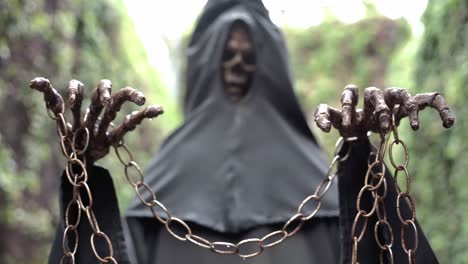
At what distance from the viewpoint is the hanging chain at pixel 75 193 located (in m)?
1.46

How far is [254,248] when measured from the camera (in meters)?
2.11

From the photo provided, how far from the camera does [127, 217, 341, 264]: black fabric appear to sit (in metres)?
2.08

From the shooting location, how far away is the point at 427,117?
304 centimetres

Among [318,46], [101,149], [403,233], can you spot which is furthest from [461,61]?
[318,46]

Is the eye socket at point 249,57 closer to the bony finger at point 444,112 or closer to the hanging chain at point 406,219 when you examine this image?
the hanging chain at point 406,219

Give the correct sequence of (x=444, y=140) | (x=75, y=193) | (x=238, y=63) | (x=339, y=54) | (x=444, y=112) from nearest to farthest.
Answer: (x=444, y=112) → (x=75, y=193) → (x=238, y=63) → (x=444, y=140) → (x=339, y=54)

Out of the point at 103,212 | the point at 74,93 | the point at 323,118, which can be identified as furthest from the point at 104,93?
the point at 323,118

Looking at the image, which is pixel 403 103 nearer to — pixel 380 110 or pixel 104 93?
pixel 380 110

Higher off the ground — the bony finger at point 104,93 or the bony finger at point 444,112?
the bony finger at point 104,93

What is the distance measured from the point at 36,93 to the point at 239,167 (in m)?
1.82

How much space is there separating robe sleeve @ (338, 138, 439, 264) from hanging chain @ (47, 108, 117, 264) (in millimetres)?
516

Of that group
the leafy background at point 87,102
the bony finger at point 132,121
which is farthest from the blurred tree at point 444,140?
the bony finger at point 132,121

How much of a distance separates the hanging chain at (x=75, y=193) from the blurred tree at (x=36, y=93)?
1.72m

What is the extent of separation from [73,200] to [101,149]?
156 mm
